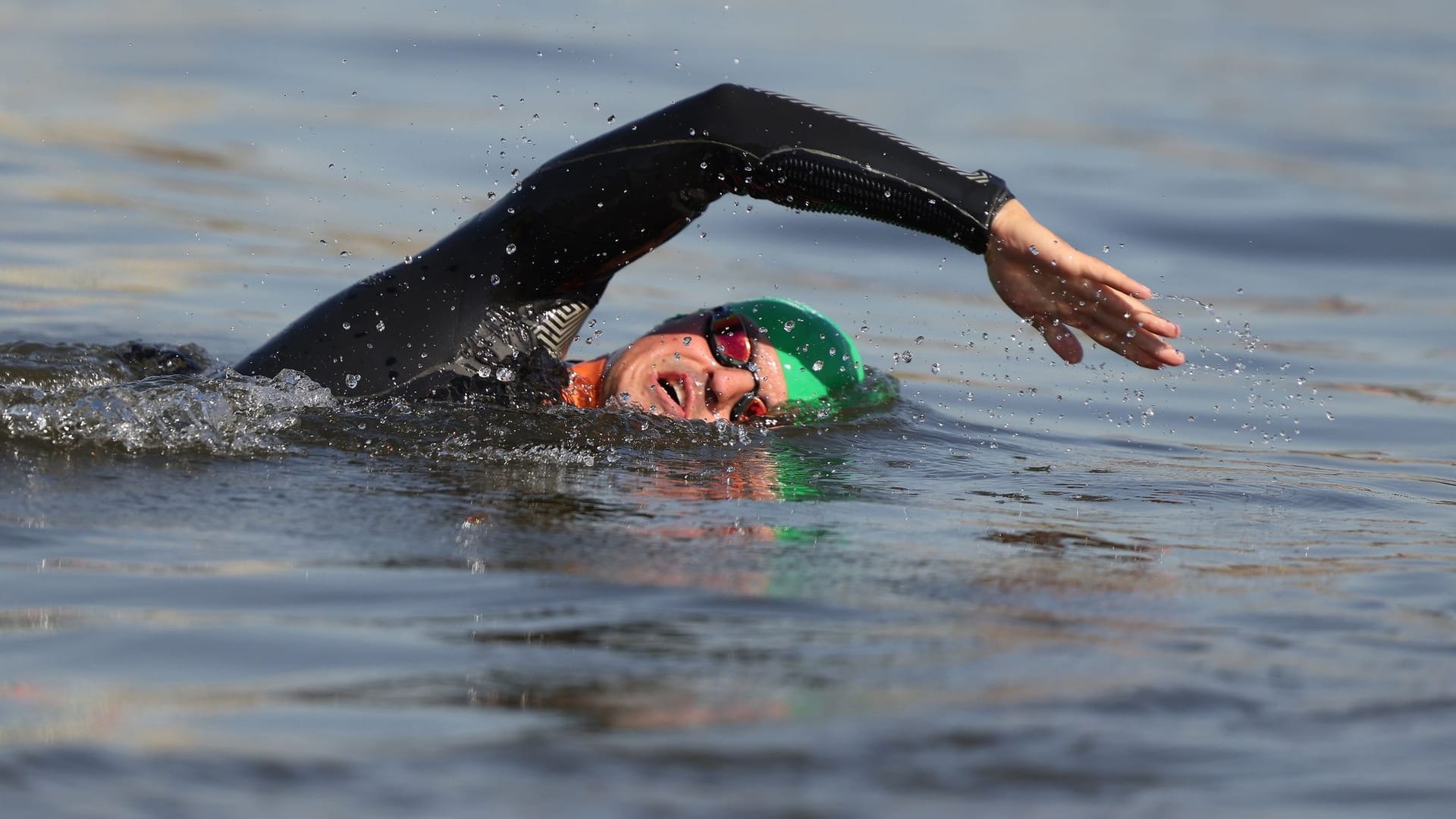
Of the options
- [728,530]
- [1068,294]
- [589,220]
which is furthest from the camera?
[589,220]

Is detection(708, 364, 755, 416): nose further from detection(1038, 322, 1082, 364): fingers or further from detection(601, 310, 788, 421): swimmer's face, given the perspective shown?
detection(1038, 322, 1082, 364): fingers

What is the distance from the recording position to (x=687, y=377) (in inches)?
170

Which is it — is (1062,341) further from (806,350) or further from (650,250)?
→ (650,250)

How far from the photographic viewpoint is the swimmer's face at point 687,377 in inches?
170

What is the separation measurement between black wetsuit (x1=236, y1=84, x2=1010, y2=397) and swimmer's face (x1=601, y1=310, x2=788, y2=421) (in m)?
0.21

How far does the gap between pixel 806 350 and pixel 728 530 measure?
1.29 metres

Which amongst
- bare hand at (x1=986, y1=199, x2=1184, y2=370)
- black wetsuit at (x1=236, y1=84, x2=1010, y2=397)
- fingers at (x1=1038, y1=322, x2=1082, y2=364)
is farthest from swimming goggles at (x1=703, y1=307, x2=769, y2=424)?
fingers at (x1=1038, y1=322, x2=1082, y2=364)

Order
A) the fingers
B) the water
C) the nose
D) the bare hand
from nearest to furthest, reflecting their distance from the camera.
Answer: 1. the water
2. the bare hand
3. the fingers
4. the nose

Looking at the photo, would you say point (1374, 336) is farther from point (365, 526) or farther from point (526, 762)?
point (526, 762)

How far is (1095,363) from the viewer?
639 cm

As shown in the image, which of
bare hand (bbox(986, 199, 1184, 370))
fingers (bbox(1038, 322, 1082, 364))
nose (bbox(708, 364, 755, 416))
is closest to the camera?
→ bare hand (bbox(986, 199, 1184, 370))

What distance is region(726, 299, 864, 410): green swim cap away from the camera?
177 inches

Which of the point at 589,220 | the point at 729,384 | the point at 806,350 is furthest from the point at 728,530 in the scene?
the point at 806,350

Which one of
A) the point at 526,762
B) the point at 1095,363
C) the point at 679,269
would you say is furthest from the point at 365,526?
the point at 679,269
